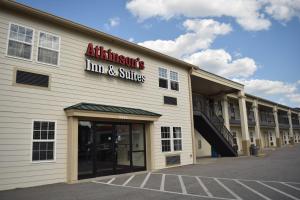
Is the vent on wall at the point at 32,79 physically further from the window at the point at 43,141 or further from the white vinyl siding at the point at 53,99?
the window at the point at 43,141

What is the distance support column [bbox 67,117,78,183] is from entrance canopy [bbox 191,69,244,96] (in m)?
9.79

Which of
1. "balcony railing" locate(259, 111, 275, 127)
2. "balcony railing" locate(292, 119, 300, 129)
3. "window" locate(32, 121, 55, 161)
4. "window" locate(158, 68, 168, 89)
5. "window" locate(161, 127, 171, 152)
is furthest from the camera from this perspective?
"balcony railing" locate(292, 119, 300, 129)

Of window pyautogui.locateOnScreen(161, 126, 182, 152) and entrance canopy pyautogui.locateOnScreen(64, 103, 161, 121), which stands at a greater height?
entrance canopy pyautogui.locateOnScreen(64, 103, 161, 121)

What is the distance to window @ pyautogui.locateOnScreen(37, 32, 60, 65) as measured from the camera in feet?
33.0

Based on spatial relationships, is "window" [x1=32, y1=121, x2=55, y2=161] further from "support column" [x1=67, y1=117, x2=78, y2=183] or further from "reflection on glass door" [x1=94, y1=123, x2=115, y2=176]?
"reflection on glass door" [x1=94, y1=123, x2=115, y2=176]

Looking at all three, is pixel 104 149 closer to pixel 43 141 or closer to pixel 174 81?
pixel 43 141

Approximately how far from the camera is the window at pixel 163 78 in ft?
49.6

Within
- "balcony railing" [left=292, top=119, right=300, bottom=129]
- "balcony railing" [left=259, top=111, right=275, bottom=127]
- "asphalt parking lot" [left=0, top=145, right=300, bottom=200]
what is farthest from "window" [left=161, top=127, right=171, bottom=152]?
"balcony railing" [left=292, top=119, right=300, bottom=129]

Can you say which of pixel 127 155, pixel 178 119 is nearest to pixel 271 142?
pixel 178 119

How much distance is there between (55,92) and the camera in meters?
10.1

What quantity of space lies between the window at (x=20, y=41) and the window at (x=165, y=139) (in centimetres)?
814

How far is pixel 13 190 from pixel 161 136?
802 cm

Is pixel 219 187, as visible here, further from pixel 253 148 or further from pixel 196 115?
pixel 253 148

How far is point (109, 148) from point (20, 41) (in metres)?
5.93
